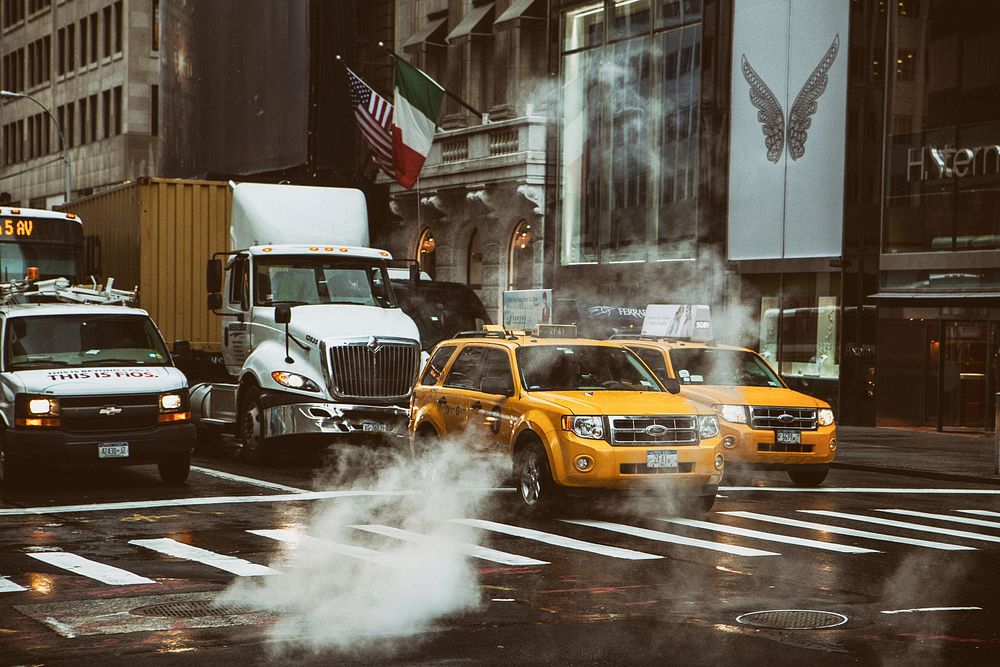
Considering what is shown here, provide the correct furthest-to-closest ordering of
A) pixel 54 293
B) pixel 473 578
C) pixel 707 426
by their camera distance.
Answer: pixel 54 293 < pixel 707 426 < pixel 473 578

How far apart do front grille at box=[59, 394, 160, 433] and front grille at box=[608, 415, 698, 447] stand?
5149mm

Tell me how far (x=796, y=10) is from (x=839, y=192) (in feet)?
11.9

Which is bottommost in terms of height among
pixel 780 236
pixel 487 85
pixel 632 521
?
pixel 632 521

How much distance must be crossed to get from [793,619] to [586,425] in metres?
4.66

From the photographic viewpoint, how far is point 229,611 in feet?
27.8

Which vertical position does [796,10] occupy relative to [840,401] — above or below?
above

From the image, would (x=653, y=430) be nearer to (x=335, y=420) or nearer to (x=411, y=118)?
(x=335, y=420)

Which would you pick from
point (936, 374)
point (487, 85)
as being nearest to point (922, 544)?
point (936, 374)

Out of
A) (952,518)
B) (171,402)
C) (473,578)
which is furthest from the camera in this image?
(171,402)

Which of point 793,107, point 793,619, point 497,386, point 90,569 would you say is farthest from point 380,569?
point 793,107

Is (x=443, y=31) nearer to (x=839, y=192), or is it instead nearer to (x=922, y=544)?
(x=839, y=192)

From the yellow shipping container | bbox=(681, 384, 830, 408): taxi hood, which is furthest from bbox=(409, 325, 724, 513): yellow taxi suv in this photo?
the yellow shipping container

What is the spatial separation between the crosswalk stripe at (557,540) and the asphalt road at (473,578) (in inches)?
1.4

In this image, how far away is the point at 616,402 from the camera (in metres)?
13.3
